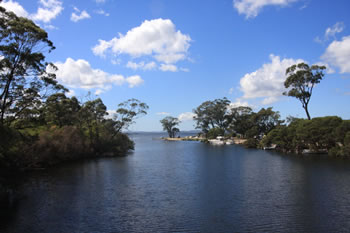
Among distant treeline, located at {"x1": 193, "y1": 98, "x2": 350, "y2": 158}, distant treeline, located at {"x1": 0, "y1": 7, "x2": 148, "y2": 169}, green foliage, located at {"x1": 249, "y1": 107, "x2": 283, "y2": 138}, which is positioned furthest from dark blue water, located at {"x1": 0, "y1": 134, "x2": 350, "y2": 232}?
green foliage, located at {"x1": 249, "y1": 107, "x2": 283, "y2": 138}

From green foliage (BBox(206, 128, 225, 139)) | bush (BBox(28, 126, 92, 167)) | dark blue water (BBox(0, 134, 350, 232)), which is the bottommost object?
dark blue water (BBox(0, 134, 350, 232))

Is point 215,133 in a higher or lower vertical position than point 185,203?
higher

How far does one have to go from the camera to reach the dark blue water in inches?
589

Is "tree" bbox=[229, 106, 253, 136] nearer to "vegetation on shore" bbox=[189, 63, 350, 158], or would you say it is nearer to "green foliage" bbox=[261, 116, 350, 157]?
"vegetation on shore" bbox=[189, 63, 350, 158]

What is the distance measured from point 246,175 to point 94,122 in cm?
3836

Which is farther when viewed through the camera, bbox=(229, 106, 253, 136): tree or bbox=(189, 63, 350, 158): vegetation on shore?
bbox=(229, 106, 253, 136): tree

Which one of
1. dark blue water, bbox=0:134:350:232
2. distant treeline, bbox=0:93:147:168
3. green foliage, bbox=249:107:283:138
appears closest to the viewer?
dark blue water, bbox=0:134:350:232

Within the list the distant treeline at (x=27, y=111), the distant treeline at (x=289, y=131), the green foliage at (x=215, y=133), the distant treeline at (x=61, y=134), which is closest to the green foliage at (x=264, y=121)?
the distant treeline at (x=289, y=131)

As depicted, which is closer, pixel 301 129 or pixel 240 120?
pixel 301 129

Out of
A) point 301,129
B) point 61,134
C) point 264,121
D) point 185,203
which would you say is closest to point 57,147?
point 61,134

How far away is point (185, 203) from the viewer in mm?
19234

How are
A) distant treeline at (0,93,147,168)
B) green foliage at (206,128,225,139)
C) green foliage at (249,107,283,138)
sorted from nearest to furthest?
distant treeline at (0,93,147,168) → green foliage at (249,107,283,138) → green foliage at (206,128,225,139)

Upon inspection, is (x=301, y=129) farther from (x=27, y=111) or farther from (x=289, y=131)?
(x=27, y=111)

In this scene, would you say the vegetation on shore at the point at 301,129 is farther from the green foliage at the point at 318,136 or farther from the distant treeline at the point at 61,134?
the distant treeline at the point at 61,134
